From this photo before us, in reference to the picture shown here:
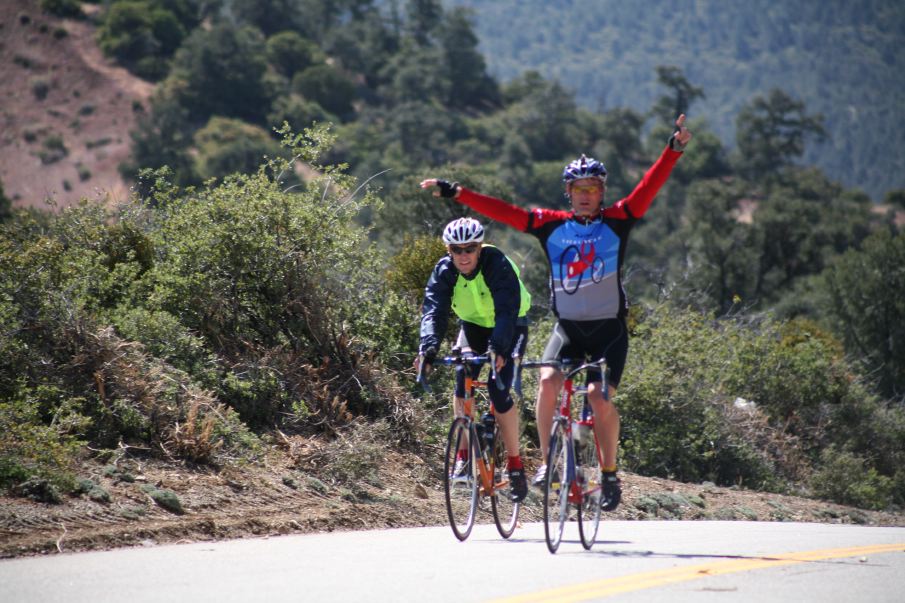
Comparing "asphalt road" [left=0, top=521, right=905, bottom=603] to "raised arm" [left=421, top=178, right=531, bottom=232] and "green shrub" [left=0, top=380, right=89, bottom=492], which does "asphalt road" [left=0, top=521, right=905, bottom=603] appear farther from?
"raised arm" [left=421, top=178, right=531, bottom=232]

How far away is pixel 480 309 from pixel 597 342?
105cm

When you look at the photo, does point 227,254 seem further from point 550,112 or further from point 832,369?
point 550,112

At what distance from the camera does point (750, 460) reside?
1809cm

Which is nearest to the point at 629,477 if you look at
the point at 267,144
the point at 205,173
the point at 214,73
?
the point at 205,173

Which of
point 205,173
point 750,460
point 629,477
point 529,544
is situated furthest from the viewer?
point 205,173

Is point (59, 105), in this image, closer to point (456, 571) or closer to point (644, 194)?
point (644, 194)

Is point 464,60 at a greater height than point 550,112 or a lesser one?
greater

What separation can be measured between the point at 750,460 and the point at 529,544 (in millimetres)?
10616

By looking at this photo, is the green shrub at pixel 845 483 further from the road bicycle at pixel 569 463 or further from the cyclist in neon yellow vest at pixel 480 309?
the road bicycle at pixel 569 463

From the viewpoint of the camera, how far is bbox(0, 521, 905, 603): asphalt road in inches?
245

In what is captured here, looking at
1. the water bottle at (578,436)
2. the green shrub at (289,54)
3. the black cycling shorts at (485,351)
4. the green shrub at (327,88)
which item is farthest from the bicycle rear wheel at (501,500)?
the green shrub at (289,54)

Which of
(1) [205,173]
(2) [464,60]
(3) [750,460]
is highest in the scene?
(2) [464,60]

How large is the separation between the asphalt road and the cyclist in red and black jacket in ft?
2.89

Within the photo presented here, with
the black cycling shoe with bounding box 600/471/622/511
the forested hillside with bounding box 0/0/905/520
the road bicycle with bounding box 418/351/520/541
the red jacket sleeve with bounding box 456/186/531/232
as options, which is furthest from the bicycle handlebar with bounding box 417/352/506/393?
the forested hillside with bounding box 0/0/905/520
